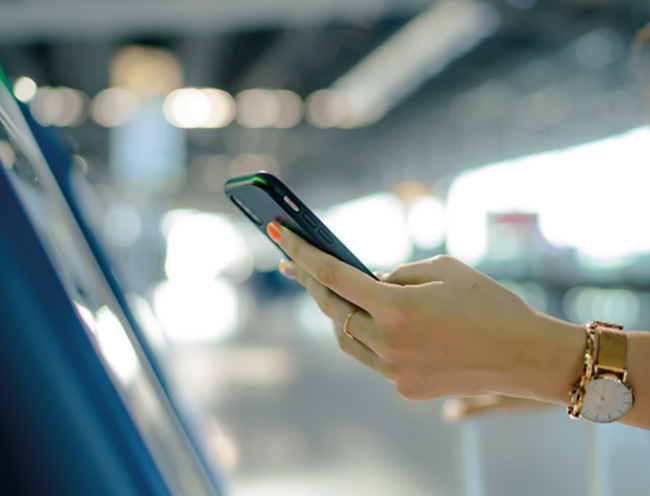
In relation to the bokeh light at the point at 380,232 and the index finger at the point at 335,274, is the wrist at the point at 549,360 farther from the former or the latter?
the bokeh light at the point at 380,232

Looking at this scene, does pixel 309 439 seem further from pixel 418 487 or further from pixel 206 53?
pixel 206 53

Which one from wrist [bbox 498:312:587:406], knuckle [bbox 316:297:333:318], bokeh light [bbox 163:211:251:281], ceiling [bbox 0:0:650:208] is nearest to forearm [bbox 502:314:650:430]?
wrist [bbox 498:312:587:406]

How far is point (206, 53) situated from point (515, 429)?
30.7 ft

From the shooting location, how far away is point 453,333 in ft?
2.35

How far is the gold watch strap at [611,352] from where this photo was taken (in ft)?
2.48

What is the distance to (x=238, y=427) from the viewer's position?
14.2ft

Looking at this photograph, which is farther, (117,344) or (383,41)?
(383,41)

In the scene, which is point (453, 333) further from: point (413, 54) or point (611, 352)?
point (413, 54)

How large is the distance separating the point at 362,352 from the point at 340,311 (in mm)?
66

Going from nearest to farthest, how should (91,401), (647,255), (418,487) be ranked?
(91,401)
(418,487)
(647,255)

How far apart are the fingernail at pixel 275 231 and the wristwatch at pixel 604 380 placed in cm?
41

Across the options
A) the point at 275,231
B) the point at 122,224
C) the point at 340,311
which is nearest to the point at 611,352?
the point at 340,311

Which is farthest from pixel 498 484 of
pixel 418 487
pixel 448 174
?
pixel 448 174

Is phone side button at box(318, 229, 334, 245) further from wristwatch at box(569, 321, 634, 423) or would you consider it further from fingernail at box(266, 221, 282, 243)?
wristwatch at box(569, 321, 634, 423)
